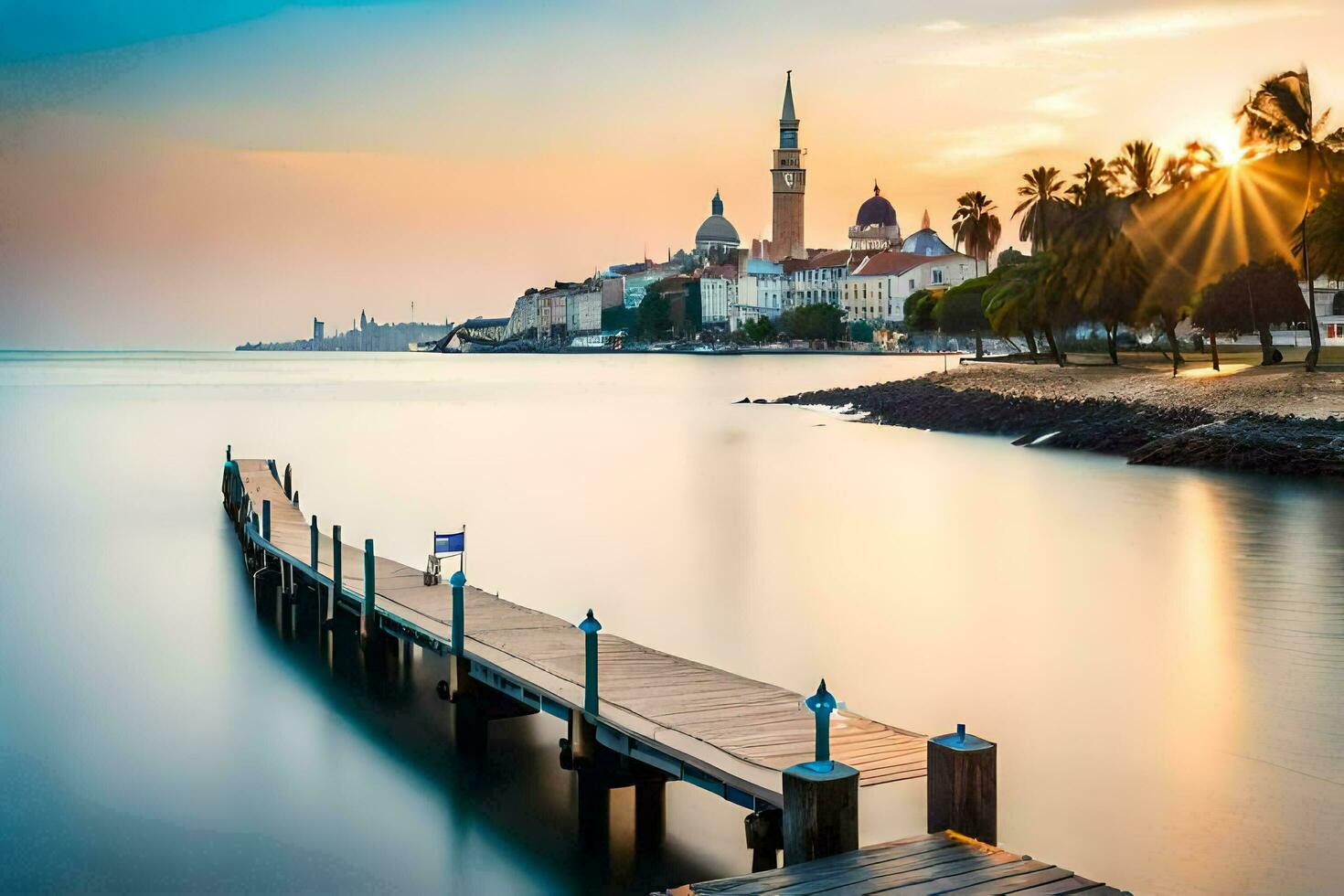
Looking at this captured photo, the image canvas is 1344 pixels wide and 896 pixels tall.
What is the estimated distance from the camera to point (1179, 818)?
11.4 m

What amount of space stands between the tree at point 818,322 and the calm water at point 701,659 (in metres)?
148

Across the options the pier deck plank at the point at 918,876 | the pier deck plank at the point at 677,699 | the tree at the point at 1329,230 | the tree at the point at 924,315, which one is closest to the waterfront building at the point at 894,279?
the tree at the point at 924,315

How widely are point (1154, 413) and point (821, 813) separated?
41669mm

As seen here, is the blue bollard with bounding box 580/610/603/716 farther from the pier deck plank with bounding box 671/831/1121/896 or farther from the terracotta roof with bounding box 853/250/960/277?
the terracotta roof with bounding box 853/250/960/277

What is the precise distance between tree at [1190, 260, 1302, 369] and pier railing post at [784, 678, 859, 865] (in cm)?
4940

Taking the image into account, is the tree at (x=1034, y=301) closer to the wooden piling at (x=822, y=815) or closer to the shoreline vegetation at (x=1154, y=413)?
the shoreline vegetation at (x=1154, y=413)

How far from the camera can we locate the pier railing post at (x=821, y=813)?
757 centimetres

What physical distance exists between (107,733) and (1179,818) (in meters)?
10.4

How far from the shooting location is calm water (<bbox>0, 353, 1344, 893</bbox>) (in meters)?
11.0

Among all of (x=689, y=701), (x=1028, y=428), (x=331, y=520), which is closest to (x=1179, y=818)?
(x=689, y=701)

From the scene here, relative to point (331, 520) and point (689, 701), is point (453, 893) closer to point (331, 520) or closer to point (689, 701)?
point (689, 701)

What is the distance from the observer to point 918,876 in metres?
7.15

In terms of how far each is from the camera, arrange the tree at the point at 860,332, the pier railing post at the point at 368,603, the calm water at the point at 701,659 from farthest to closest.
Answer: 1. the tree at the point at 860,332
2. the pier railing post at the point at 368,603
3. the calm water at the point at 701,659

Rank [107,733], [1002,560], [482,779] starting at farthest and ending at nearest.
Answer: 1. [1002,560]
2. [107,733]
3. [482,779]
